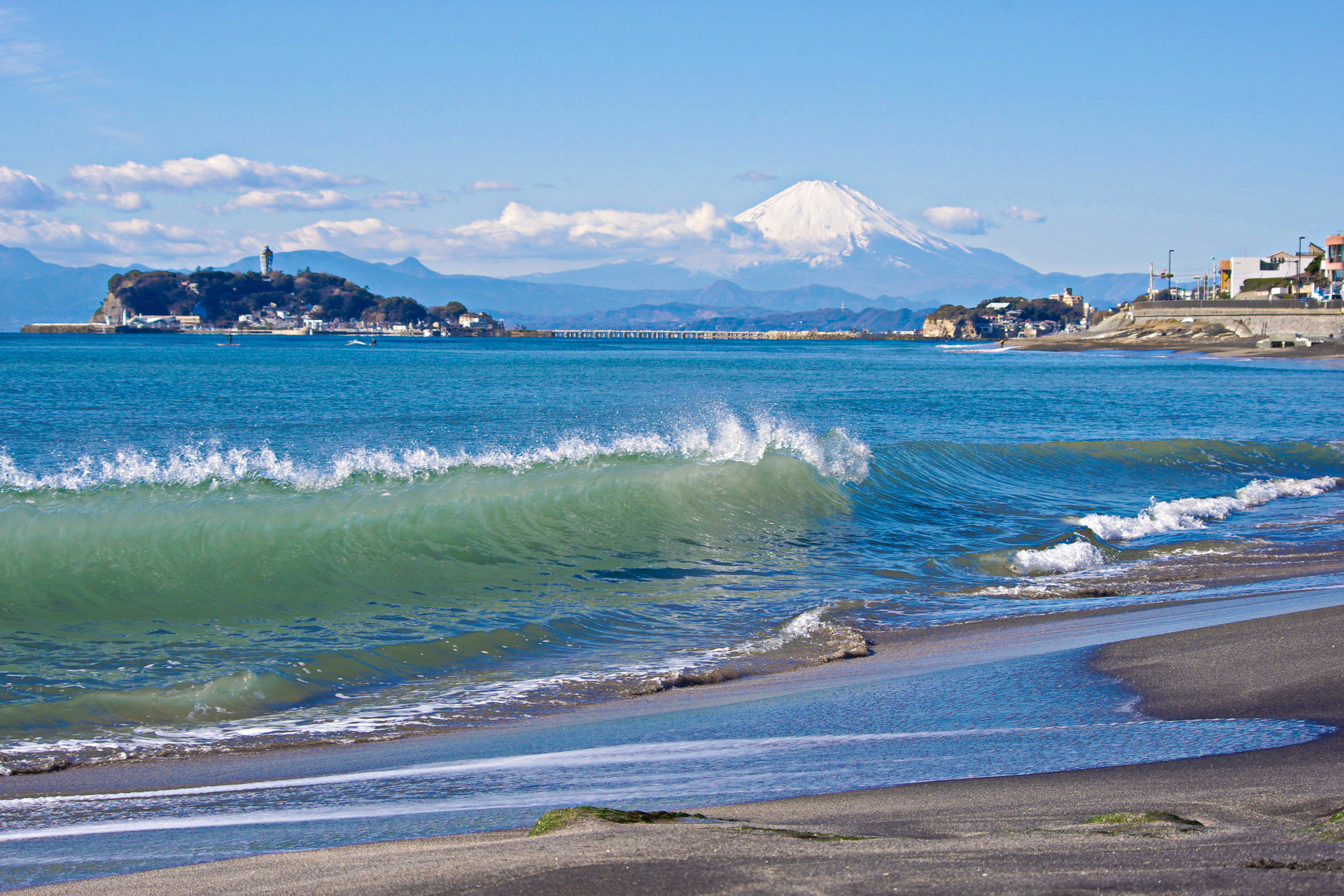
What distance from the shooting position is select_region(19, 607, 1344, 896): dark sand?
9.66 ft

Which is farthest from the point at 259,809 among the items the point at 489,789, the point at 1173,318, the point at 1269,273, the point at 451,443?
the point at 1269,273

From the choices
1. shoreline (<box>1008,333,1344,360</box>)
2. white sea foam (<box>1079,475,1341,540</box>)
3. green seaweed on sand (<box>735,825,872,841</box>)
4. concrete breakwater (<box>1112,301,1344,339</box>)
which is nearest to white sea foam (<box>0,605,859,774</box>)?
green seaweed on sand (<box>735,825,872,841</box>)

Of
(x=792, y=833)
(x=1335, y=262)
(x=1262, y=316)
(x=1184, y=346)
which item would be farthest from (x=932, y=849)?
(x=1335, y=262)

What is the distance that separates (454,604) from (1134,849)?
805 cm

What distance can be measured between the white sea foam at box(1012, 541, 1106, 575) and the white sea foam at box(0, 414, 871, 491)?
5.28m

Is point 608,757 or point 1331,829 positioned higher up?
point 1331,829

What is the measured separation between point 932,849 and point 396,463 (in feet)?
47.9

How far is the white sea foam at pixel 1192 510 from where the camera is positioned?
1461cm

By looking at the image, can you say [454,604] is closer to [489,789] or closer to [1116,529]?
[489,789]

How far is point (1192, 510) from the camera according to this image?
1603 centimetres

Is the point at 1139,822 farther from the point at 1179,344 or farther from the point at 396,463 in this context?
the point at 1179,344

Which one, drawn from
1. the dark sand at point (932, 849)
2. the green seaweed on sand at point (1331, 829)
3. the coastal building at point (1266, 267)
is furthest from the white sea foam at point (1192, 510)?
the coastal building at point (1266, 267)

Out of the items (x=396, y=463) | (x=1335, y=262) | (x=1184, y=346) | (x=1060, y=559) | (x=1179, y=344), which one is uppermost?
(x=1335, y=262)

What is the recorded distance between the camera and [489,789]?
4.88m
